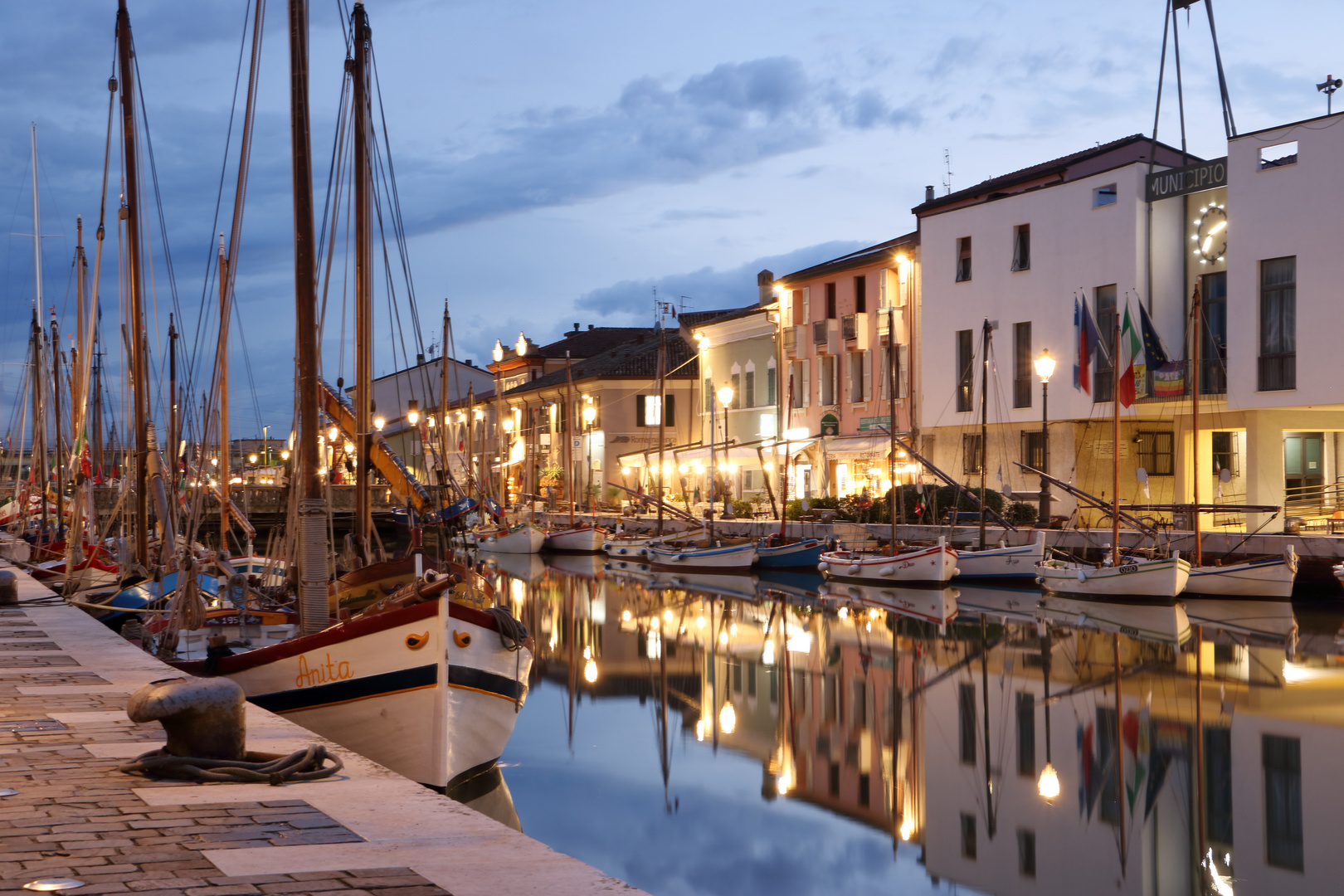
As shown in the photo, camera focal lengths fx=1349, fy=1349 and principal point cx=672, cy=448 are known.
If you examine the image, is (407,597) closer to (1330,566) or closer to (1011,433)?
(1330,566)

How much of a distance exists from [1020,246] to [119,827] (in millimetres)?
41022

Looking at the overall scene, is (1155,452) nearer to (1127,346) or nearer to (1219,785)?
(1127,346)

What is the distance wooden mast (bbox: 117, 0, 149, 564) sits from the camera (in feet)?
78.3

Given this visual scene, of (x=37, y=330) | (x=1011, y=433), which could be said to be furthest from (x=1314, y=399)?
(x=37, y=330)

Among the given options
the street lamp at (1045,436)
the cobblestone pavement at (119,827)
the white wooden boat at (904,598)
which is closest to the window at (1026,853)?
the cobblestone pavement at (119,827)

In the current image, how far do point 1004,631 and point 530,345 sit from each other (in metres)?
68.1

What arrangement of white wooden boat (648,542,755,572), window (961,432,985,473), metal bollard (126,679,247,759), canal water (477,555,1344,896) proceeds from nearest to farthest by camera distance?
metal bollard (126,679,247,759) < canal water (477,555,1344,896) < white wooden boat (648,542,755,572) < window (961,432,985,473)

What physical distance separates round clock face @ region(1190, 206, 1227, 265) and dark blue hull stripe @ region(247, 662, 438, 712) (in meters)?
32.7

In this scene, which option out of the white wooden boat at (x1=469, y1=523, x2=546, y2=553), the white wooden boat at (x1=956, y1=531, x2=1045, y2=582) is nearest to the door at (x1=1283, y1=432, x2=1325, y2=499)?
the white wooden boat at (x1=956, y1=531, x2=1045, y2=582)

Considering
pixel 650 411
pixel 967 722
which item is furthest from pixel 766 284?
pixel 967 722

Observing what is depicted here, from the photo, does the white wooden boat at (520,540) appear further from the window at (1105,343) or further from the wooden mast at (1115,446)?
the window at (1105,343)

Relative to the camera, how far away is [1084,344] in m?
40.1

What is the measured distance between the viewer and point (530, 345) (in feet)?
305

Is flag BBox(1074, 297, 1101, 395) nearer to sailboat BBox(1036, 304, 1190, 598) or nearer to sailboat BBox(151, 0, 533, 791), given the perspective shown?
sailboat BBox(1036, 304, 1190, 598)
